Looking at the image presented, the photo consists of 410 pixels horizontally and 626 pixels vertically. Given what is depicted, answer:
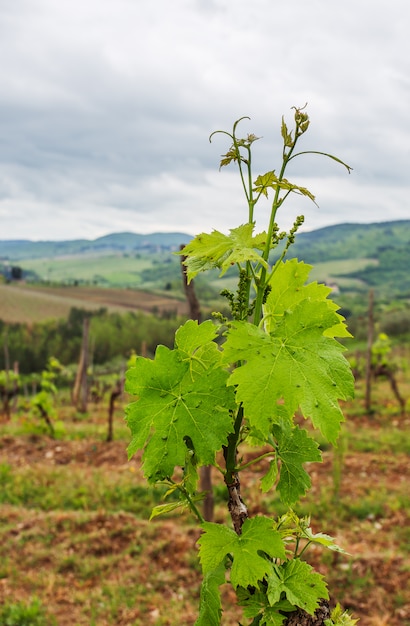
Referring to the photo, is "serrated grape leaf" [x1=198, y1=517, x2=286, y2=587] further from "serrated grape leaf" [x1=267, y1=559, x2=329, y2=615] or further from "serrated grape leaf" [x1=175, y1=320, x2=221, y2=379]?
"serrated grape leaf" [x1=175, y1=320, x2=221, y2=379]

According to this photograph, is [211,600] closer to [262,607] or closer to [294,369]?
[262,607]

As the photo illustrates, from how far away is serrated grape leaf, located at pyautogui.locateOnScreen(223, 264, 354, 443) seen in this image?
1264 mm

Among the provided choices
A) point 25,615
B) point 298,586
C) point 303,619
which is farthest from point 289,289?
point 25,615

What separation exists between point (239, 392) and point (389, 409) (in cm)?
1666

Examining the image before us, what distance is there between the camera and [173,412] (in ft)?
4.65

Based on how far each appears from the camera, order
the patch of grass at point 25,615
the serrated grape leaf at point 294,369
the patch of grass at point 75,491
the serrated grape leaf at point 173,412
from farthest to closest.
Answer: the patch of grass at point 75,491, the patch of grass at point 25,615, the serrated grape leaf at point 173,412, the serrated grape leaf at point 294,369

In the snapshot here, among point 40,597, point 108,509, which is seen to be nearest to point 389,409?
point 108,509

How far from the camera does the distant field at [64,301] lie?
360 feet

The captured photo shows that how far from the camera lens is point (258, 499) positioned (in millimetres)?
9180

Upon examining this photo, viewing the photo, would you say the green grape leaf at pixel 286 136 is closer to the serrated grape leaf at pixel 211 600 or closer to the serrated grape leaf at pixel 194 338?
the serrated grape leaf at pixel 194 338

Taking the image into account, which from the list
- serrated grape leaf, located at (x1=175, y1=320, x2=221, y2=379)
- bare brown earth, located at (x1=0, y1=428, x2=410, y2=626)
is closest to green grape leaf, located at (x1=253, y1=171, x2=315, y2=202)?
serrated grape leaf, located at (x1=175, y1=320, x2=221, y2=379)

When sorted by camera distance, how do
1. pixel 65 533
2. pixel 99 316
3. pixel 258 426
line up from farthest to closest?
pixel 99 316
pixel 65 533
pixel 258 426

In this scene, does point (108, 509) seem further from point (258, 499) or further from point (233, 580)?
point (233, 580)

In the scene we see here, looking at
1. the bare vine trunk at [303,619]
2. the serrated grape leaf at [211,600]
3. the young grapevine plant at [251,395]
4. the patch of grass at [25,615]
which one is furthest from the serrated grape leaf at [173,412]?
the patch of grass at [25,615]
